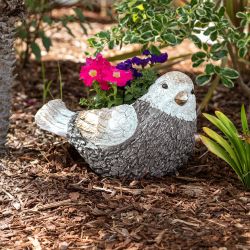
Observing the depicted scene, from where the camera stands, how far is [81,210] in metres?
2.51

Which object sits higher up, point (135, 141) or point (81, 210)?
point (135, 141)

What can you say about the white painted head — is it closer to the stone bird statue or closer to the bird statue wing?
the stone bird statue

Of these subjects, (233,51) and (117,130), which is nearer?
(117,130)

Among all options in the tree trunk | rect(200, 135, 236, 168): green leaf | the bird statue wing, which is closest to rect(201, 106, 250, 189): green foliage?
rect(200, 135, 236, 168): green leaf

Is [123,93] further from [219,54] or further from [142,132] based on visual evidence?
[219,54]

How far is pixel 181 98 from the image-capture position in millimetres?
2695

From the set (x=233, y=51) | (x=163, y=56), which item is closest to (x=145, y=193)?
(x=163, y=56)

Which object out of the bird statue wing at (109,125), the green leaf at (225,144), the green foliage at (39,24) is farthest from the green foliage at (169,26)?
the green foliage at (39,24)

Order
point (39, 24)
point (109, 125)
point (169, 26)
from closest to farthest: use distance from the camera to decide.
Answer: point (109, 125), point (169, 26), point (39, 24)

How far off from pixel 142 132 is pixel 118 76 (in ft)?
0.88

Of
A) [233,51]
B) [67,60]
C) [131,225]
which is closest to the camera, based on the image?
[131,225]

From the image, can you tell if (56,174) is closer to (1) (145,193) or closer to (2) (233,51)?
(1) (145,193)

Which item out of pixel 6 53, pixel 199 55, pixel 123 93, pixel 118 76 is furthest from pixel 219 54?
pixel 6 53

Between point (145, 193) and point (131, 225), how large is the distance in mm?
264
